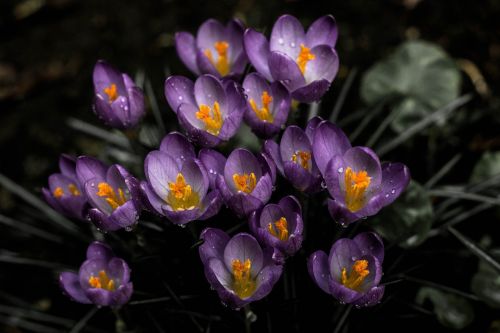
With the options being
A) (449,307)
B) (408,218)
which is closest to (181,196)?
(408,218)

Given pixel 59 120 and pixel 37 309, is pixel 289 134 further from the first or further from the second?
pixel 59 120

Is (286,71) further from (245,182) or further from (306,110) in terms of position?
(306,110)

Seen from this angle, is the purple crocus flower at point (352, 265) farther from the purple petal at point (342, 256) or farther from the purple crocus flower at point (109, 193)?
the purple crocus flower at point (109, 193)

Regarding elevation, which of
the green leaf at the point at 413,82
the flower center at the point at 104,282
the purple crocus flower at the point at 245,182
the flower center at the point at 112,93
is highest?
the flower center at the point at 112,93

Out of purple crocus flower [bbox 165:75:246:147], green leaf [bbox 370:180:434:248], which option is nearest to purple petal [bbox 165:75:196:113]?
purple crocus flower [bbox 165:75:246:147]

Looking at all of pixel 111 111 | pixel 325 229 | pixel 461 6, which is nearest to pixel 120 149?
pixel 111 111

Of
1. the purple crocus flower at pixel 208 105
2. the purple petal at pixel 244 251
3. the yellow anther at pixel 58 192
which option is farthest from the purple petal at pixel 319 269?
the yellow anther at pixel 58 192
